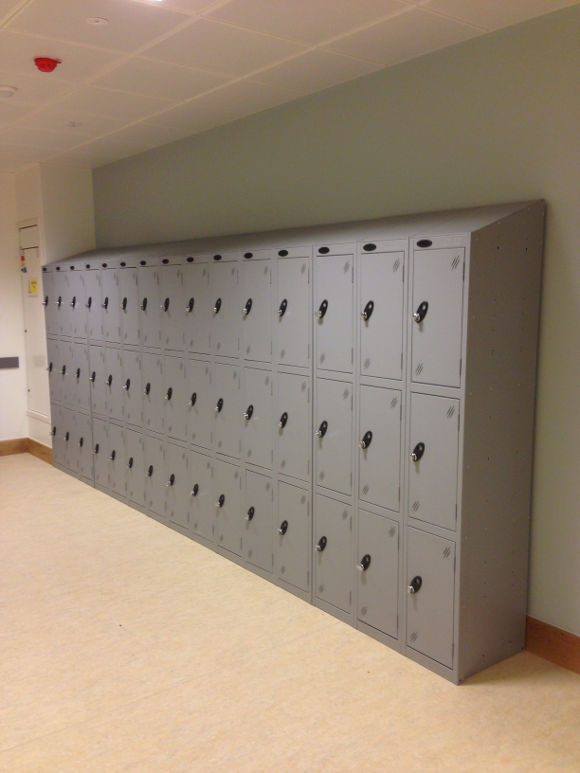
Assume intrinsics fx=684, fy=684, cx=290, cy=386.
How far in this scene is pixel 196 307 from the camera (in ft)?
14.0

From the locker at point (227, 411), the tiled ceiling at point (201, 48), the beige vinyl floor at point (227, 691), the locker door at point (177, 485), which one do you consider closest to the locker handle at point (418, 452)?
the beige vinyl floor at point (227, 691)

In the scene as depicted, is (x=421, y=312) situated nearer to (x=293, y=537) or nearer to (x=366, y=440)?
(x=366, y=440)

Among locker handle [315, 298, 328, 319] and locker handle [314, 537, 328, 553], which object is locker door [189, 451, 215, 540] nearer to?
locker handle [314, 537, 328, 553]

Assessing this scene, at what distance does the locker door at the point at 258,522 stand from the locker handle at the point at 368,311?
3.86 feet

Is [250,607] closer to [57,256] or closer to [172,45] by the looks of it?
[172,45]

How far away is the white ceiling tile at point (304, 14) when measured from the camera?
2607 millimetres

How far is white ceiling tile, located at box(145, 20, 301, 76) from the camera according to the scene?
9.53 feet

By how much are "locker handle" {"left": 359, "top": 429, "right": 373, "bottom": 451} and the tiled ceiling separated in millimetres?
1749

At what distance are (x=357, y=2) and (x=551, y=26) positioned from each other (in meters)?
0.81

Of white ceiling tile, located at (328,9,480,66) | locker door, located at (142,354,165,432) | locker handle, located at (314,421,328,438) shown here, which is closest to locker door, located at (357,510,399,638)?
locker handle, located at (314,421,328,438)

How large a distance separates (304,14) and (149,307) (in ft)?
8.05

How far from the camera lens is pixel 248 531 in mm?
4016

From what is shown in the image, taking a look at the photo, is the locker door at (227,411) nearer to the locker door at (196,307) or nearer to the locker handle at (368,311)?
the locker door at (196,307)

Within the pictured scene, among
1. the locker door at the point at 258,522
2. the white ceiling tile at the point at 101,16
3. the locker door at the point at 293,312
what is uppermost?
the white ceiling tile at the point at 101,16
